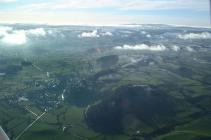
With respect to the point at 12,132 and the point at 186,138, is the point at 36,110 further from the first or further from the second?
the point at 186,138

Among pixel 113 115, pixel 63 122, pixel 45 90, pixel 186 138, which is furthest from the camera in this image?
pixel 45 90

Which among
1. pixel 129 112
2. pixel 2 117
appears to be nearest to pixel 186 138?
pixel 129 112

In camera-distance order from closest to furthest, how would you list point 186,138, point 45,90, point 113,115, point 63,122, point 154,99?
point 186,138 → point 63,122 → point 113,115 → point 154,99 → point 45,90

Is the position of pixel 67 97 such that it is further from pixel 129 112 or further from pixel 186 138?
pixel 186 138

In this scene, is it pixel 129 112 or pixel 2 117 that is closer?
pixel 2 117

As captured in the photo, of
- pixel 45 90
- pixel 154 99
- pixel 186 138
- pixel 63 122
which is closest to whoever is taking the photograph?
pixel 186 138

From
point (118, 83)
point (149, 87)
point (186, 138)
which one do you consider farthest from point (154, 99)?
point (186, 138)

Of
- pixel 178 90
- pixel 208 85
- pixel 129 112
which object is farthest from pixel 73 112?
pixel 208 85

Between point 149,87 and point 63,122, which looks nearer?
point 63,122
